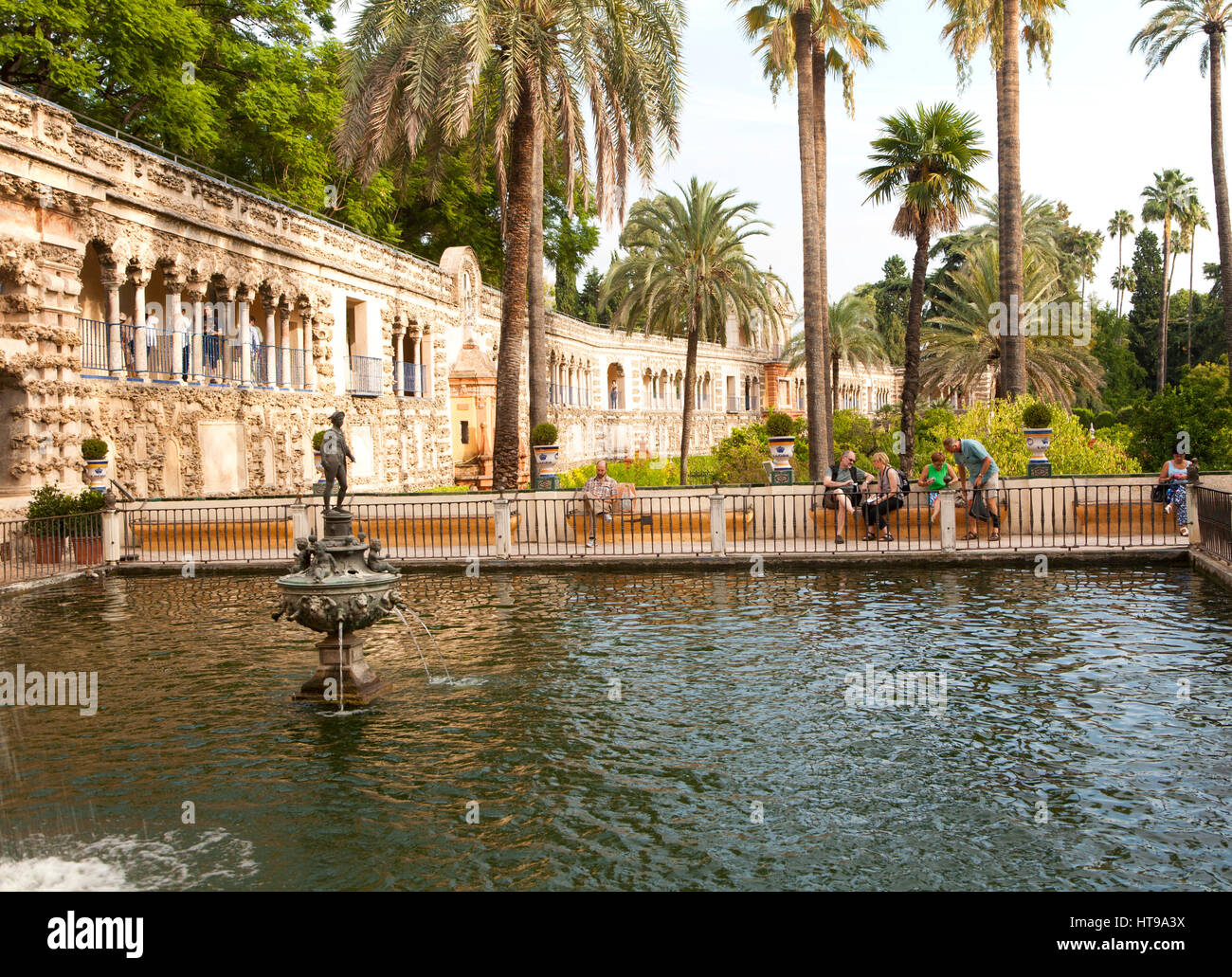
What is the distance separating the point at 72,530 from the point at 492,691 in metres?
12.3

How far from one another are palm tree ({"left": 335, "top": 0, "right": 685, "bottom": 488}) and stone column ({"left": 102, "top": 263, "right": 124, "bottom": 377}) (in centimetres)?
555

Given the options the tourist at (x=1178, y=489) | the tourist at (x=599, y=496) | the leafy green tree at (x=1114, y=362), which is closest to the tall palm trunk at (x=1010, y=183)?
the tourist at (x=1178, y=489)

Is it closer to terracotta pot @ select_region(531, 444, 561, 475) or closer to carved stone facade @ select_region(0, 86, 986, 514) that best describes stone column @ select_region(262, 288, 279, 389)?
carved stone facade @ select_region(0, 86, 986, 514)

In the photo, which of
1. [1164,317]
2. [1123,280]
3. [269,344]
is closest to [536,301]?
[269,344]

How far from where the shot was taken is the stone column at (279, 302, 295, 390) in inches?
1153

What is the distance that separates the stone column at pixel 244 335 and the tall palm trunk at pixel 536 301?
8228 millimetres

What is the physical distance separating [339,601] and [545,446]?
11295 mm

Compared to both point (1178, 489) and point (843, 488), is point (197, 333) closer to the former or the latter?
point (843, 488)

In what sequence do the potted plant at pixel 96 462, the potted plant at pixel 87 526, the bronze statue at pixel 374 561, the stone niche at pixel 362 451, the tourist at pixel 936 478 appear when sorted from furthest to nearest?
the stone niche at pixel 362 451 → the potted plant at pixel 96 462 → the potted plant at pixel 87 526 → the tourist at pixel 936 478 → the bronze statue at pixel 374 561

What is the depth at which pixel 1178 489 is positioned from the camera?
16531 millimetres

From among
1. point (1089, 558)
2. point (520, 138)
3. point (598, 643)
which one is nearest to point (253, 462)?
point (520, 138)

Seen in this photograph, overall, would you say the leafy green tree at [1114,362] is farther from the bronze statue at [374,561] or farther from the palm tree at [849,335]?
the bronze statue at [374,561]

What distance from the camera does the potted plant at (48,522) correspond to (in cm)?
1750

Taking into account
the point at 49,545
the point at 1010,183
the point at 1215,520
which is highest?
the point at 1010,183
